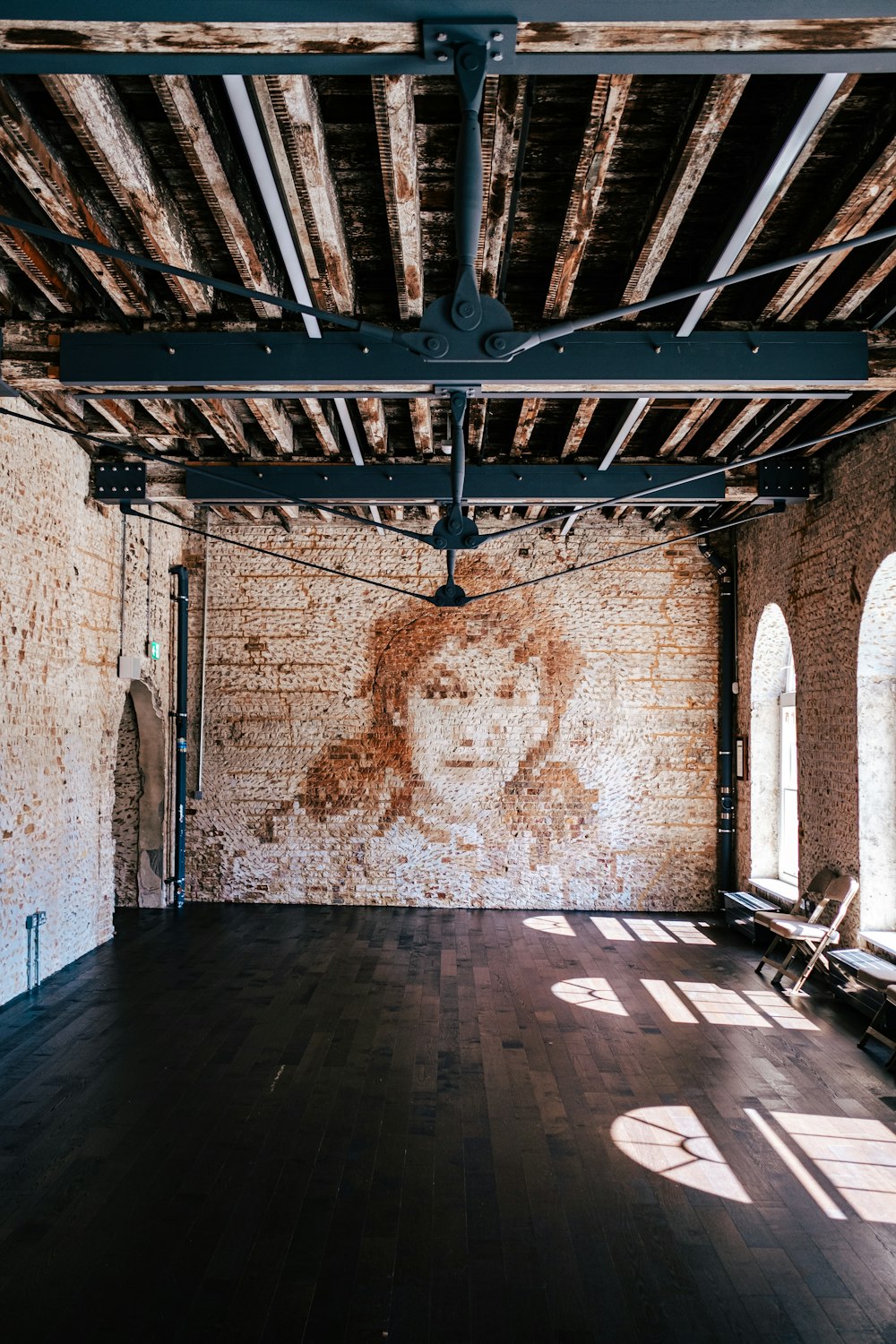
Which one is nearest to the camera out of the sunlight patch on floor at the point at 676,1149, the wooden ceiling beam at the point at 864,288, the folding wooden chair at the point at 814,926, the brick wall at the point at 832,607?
the sunlight patch on floor at the point at 676,1149

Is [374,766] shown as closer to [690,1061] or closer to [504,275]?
[690,1061]

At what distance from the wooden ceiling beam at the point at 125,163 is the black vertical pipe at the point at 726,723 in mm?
7214

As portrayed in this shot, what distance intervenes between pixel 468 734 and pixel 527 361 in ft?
19.5

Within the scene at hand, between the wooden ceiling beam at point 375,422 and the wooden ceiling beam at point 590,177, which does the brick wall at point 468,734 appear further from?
the wooden ceiling beam at point 590,177

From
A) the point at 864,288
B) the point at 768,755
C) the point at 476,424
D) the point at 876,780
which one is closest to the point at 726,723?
the point at 768,755

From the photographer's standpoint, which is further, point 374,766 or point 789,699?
point 374,766

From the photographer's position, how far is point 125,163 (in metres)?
3.82

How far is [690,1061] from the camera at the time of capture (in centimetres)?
584

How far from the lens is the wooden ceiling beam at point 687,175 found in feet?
11.1

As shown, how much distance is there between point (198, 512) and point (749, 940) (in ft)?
24.3

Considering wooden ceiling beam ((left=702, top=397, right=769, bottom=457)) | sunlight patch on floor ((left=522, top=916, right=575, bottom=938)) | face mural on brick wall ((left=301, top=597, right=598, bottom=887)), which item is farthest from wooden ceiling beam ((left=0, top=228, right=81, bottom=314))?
sunlight patch on floor ((left=522, top=916, right=575, bottom=938))

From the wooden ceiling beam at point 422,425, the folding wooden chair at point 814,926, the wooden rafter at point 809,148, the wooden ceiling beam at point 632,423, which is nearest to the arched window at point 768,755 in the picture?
the folding wooden chair at point 814,926

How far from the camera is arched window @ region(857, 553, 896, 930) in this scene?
710 cm

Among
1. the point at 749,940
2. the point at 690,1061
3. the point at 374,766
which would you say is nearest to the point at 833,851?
the point at 749,940
